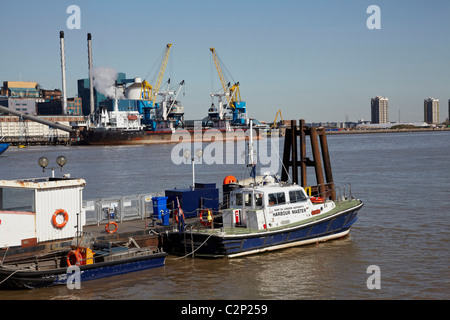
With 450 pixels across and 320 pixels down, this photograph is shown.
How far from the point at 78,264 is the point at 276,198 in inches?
318

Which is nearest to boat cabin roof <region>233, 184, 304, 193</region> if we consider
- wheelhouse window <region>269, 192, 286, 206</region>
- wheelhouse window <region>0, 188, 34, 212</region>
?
wheelhouse window <region>269, 192, 286, 206</region>

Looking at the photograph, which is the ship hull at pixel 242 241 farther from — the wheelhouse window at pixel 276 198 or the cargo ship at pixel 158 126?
the cargo ship at pixel 158 126

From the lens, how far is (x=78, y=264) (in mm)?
16766

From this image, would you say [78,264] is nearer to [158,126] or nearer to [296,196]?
[296,196]

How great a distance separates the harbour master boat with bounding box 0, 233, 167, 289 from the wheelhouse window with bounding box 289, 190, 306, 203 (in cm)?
583

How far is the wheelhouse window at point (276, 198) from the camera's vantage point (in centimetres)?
2059

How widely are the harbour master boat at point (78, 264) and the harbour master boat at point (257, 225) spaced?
185 cm

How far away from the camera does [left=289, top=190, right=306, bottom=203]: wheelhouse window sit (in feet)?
69.7

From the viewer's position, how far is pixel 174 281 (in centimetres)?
1766

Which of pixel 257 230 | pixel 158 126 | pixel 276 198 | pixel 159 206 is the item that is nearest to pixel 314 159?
pixel 276 198

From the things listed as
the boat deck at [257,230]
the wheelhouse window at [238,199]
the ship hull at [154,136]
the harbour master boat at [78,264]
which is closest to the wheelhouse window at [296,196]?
the boat deck at [257,230]

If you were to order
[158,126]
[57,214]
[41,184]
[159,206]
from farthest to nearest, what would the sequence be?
[158,126]
[159,206]
[57,214]
[41,184]

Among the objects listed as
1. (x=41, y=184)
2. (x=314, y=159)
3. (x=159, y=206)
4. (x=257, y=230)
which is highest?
(x=314, y=159)

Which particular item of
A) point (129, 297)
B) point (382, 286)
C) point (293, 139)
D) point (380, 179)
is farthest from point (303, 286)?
point (380, 179)
